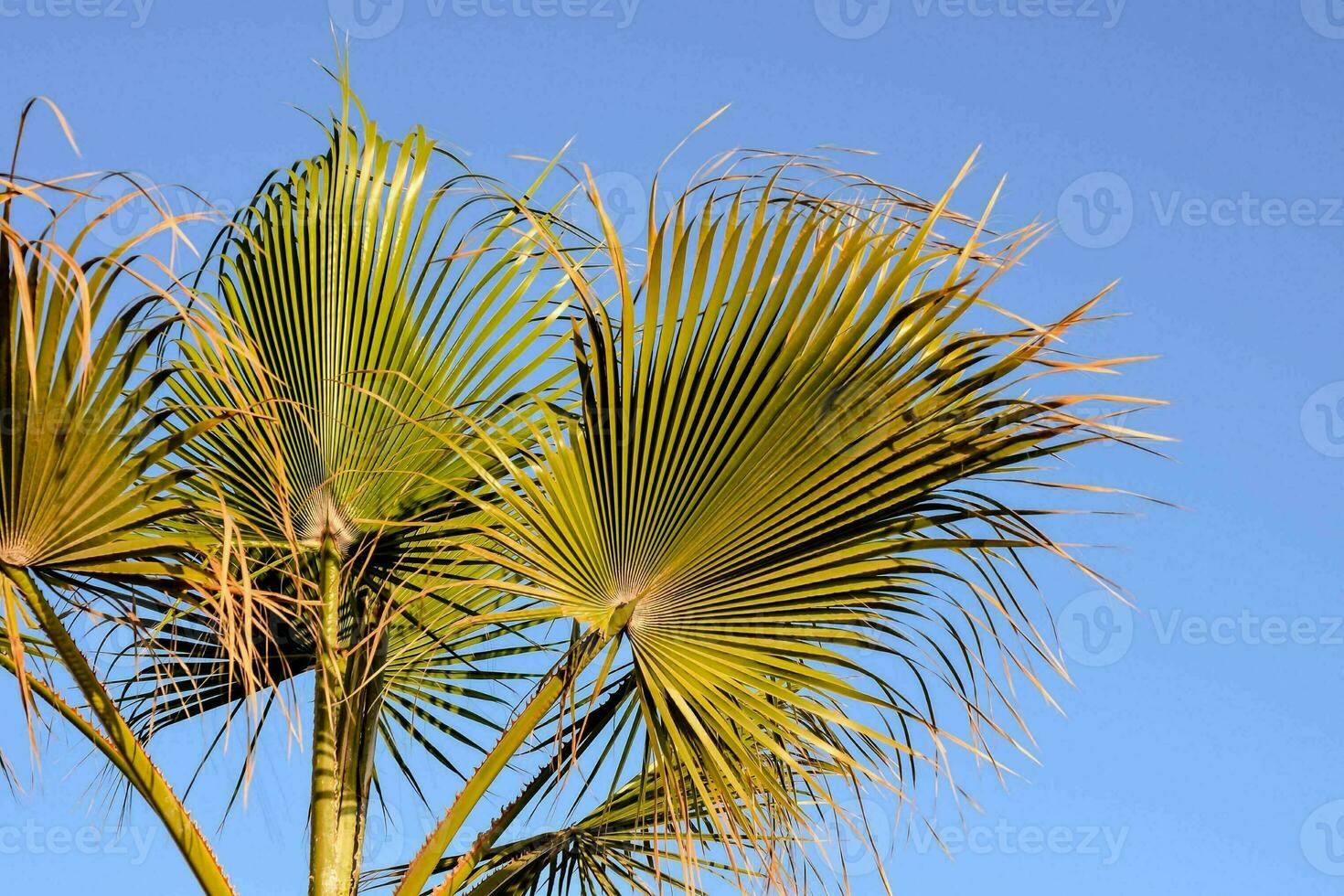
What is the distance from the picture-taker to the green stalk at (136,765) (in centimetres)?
366

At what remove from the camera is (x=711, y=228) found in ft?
12.3

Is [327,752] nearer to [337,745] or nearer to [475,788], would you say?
[337,745]

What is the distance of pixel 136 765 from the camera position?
377cm

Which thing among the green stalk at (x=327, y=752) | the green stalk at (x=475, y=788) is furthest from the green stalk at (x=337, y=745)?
the green stalk at (x=475, y=788)

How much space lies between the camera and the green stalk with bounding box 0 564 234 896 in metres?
3.66

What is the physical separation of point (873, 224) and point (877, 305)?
427mm

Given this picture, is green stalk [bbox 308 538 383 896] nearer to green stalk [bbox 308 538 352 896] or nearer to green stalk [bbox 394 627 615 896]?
green stalk [bbox 308 538 352 896]

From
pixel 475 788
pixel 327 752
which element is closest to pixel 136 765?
pixel 327 752

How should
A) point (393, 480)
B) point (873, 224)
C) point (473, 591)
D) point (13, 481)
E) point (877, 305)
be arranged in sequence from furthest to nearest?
point (473, 591) → point (393, 480) → point (873, 224) → point (877, 305) → point (13, 481)

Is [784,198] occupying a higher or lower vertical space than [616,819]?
higher

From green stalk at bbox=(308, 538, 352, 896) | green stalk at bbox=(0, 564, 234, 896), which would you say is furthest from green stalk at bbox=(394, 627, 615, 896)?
green stalk at bbox=(0, 564, 234, 896)

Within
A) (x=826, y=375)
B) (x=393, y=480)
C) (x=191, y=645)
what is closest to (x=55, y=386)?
(x=393, y=480)

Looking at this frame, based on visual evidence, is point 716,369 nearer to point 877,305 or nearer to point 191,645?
point 877,305

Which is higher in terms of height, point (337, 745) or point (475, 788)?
point (337, 745)
